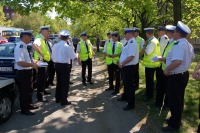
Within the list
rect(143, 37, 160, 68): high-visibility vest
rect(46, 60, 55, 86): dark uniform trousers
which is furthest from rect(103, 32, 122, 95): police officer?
rect(46, 60, 55, 86): dark uniform trousers

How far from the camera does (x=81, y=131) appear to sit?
224 inches

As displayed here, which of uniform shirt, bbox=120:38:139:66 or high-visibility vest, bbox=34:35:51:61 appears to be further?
high-visibility vest, bbox=34:35:51:61

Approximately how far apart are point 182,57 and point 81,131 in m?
2.49

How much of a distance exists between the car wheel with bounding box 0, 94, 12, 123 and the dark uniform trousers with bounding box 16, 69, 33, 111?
0.38 meters

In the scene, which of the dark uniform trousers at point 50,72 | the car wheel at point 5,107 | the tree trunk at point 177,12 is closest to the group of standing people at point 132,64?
the car wheel at point 5,107

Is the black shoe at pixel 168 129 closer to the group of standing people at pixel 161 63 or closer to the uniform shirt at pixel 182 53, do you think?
the group of standing people at pixel 161 63

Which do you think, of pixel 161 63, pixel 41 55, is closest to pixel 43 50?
pixel 41 55

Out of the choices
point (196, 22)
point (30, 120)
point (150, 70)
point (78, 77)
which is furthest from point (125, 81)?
point (196, 22)

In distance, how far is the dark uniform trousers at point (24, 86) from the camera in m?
6.57

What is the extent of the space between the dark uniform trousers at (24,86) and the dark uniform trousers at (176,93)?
3.31 meters

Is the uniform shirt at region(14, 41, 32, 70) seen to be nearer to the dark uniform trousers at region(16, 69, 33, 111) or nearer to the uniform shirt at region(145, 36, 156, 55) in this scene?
the dark uniform trousers at region(16, 69, 33, 111)

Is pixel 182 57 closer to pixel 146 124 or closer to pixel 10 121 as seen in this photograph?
pixel 146 124

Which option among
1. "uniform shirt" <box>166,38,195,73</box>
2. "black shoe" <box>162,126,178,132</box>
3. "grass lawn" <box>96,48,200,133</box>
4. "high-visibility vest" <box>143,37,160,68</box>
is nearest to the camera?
"uniform shirt" <box>166,38,195,73</box>

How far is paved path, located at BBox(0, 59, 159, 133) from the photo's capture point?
5793 millimetres
